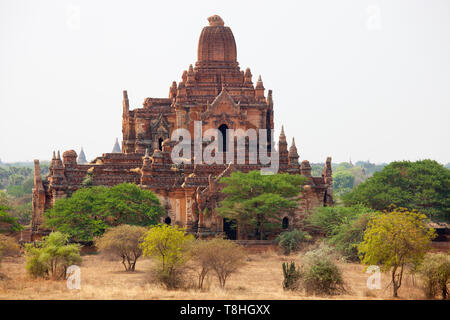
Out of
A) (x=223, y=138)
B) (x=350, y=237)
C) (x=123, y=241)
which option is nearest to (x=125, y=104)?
(x=223, y=138)

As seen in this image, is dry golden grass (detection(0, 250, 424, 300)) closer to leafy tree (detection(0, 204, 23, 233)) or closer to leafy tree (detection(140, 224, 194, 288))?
leafy tree (detection(140, 224, 194, 288))

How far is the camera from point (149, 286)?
35219 millimetres

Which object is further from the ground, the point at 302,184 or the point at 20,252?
the point at 302,184

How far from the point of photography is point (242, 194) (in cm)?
4991

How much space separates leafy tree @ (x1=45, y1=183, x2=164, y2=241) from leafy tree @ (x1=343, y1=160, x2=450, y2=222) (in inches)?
554

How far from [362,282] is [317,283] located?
4.19 meters

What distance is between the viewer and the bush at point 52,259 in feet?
123

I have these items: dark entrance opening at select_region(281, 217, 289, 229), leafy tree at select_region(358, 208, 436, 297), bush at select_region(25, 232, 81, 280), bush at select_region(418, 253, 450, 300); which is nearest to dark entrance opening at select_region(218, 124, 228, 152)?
dark entrance opening at select_region(281, 217, 289, 229)

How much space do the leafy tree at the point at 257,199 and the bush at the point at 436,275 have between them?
15636 millimetres

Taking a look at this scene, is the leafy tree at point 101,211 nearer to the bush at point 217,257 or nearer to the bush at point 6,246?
the bush at point 6,246

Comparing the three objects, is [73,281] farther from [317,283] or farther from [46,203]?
[46,203]

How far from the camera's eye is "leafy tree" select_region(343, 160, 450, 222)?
52875mm

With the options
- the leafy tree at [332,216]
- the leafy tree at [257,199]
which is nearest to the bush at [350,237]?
the leafy tree at [332,216]
